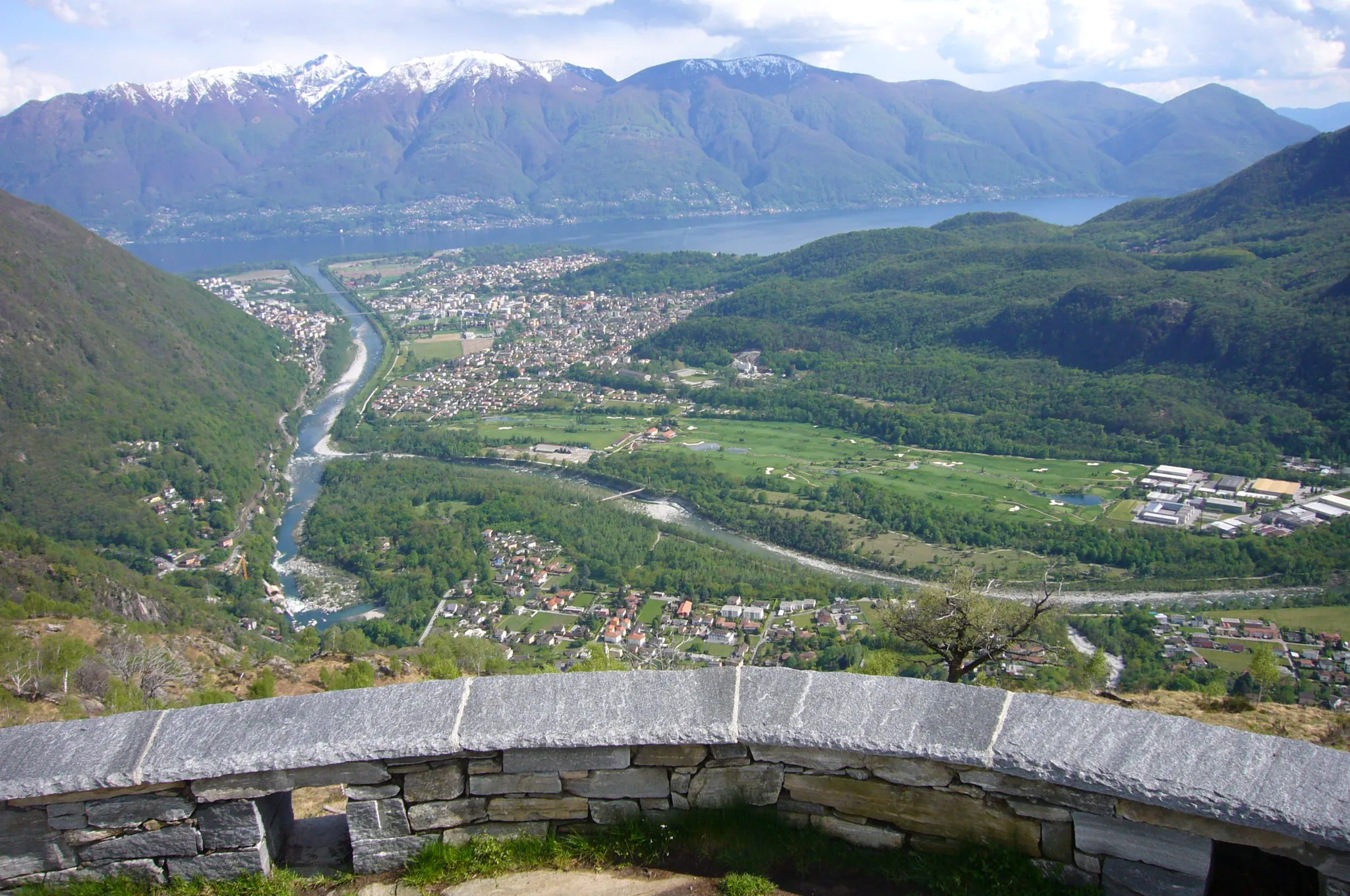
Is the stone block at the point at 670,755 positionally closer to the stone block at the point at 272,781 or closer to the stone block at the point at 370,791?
the stone block at the point at 370,791

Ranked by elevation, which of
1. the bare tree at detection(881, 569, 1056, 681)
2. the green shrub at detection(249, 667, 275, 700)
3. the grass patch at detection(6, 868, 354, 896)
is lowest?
the green shrub at detection(249, 667, 275, 700)

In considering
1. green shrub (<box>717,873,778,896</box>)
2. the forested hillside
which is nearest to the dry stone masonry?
green shrub (<box>717,873,778,896</box>)

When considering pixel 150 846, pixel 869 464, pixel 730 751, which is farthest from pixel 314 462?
pixel 730 751

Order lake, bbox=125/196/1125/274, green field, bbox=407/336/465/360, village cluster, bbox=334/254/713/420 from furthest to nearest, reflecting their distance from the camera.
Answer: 1. lake, bbox=125/196/1125/274
2. green field, bbox=407/336/465/360
3. village cluster, bbox=334/254/713/420

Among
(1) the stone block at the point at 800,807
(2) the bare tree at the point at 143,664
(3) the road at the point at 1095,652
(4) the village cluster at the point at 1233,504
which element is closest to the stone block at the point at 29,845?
(1) the stone block at the point at 800,807

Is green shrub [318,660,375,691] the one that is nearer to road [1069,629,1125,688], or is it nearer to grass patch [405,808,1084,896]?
grass patch [405,808,1084,896]

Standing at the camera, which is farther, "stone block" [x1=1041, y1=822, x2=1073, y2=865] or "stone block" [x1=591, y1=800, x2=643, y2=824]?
"stone block" [x1=591, y1=800, x2=643, y2=824]
